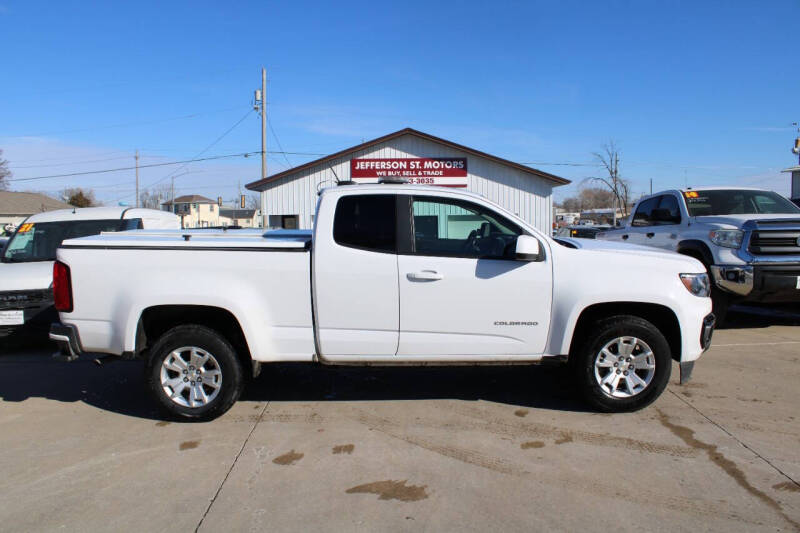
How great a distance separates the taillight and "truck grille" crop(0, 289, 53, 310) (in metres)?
2.67

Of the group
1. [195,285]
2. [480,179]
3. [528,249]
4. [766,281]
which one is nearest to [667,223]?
[766,281]

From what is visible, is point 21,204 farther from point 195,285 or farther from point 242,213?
point 195,285

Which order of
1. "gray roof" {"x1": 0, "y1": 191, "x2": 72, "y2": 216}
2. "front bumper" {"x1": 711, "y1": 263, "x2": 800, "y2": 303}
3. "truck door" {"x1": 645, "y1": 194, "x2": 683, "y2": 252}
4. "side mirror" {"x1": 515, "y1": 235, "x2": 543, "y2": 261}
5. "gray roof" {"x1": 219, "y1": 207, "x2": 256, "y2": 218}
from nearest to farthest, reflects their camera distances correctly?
"side mirror" {"x1": 515, "y1": 235, "x2": 543, "y2": 261} < "front bumper" {"x1": 711, "y1": 263, "x2": 800, "y2": 303} < "truck door" {"x1": 645, "y1": 194, "x2": 683, "y2": 252} < "gray roof" {"x1": 0, "y1": 191, "x2": 72, "y2": 216} < "gray roof" {"x1": 219, "y1": 207, "x2": 256, "y2": 218}

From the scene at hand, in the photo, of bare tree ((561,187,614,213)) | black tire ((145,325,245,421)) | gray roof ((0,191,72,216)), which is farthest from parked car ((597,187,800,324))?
bare tree ((561,187,614,213))

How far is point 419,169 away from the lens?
21.8 m

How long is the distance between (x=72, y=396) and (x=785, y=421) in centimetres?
650

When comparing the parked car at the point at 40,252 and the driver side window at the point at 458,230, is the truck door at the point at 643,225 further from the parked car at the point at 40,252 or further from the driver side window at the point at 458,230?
the parked car at the point at 40,252

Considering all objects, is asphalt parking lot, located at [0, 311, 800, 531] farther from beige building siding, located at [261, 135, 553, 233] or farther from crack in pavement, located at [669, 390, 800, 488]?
beige building siding, located at [261, 135, 553, 233]

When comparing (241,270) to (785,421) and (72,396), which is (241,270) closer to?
(72,396)

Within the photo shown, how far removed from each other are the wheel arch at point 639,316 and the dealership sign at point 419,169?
56.1ft

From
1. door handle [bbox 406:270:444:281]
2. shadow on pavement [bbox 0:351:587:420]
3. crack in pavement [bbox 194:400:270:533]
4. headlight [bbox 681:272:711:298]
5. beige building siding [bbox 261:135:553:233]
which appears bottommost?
crack in pavement [bbox 194:400:270:533]

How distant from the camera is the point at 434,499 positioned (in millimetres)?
3408

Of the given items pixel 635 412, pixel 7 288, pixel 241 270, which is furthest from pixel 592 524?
pixel 7 288

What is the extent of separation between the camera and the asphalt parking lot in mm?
3236
